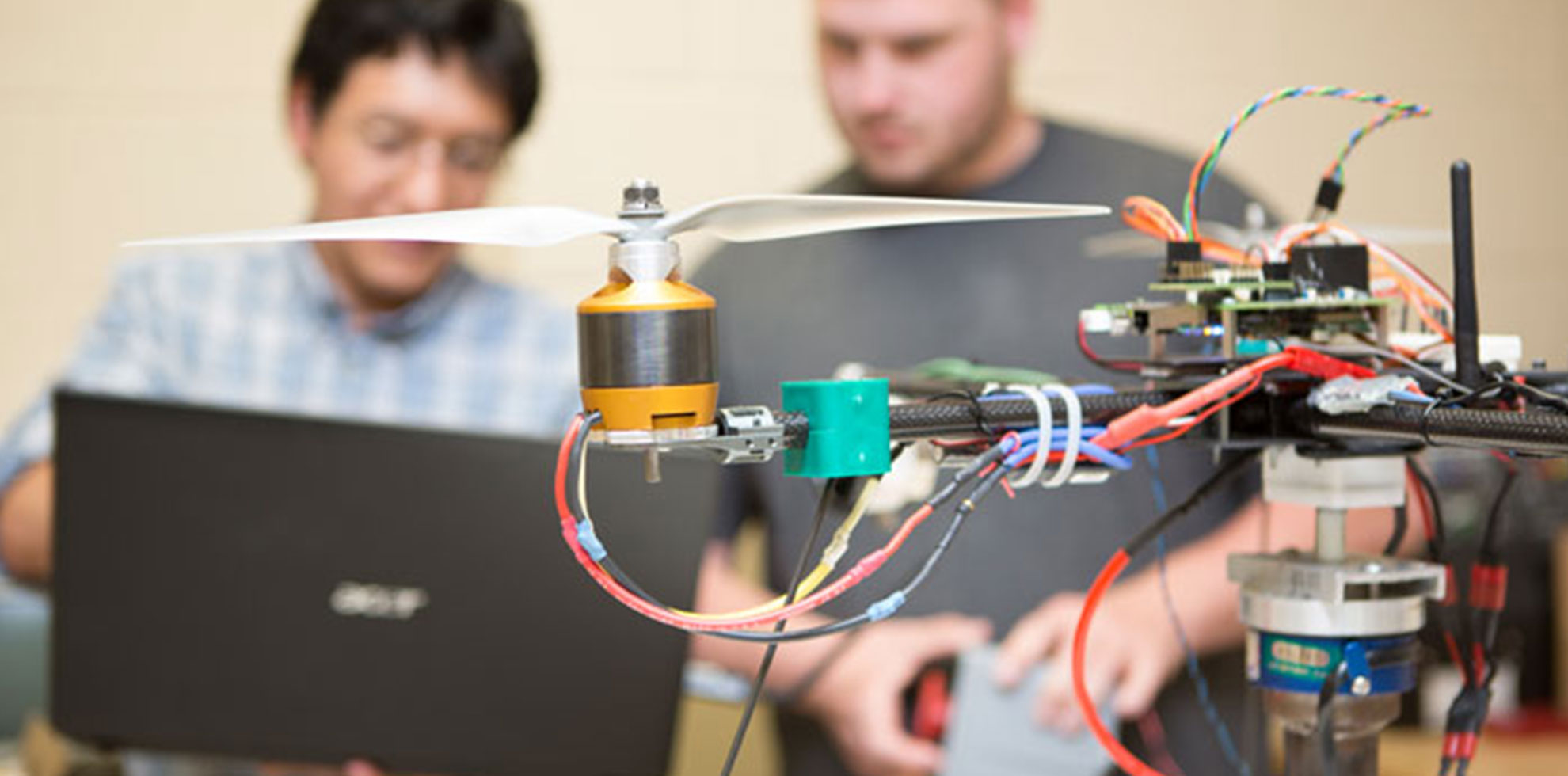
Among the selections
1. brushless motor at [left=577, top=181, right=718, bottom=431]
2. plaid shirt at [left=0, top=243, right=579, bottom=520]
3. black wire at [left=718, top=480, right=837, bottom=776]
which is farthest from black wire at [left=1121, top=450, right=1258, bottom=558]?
plaid shirt at [left=0, top=243, right=579, bottom=520]

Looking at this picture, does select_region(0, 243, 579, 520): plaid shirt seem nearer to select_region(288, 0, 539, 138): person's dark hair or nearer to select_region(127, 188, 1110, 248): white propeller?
select_region(288, 0, 539, 138): person's dark hair

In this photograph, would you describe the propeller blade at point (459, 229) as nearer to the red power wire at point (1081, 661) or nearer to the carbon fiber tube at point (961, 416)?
the carbon fiber tube at point (961, 416)

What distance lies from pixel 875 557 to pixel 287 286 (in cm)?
176

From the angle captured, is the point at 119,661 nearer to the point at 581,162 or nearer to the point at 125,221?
the point at 125,221

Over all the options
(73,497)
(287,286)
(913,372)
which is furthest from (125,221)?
(913,372)

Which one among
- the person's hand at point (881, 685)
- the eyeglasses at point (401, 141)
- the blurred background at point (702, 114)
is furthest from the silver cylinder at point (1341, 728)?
the eyeglasses at point (401, 141)

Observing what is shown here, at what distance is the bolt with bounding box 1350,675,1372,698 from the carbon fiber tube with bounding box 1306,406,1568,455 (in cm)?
14

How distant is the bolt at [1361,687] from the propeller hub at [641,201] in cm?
49

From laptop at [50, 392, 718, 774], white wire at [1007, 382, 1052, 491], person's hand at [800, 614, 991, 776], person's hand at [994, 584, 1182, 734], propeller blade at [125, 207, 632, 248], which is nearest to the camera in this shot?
propeller blade at [125, 207, 632, 248]

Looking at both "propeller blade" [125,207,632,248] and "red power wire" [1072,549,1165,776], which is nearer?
"propeller blade" [125,207,632,248]

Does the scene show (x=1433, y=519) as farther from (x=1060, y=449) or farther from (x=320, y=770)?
(x=320, y=770)

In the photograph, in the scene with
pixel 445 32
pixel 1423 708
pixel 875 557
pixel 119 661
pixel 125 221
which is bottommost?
pixel 1423 708

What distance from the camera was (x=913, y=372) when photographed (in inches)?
46.9

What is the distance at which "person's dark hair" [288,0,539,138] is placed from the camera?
7.36ft
